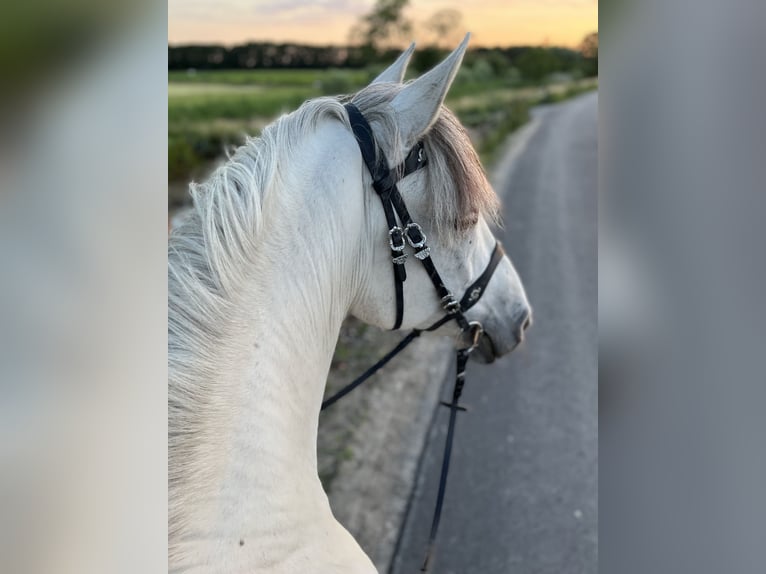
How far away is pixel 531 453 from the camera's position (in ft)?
12.0

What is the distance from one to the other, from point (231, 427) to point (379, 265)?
1.65ft

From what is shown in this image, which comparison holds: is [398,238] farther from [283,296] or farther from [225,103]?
[225,103]

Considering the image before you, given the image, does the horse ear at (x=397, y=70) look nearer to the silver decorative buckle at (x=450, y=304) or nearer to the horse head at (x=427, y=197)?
the horse head at (x=427, y=197)

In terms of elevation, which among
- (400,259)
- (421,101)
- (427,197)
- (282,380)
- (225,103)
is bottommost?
(282,380)

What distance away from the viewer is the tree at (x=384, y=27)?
6.69 m

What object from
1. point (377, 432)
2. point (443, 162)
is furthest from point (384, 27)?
point (443, 162)

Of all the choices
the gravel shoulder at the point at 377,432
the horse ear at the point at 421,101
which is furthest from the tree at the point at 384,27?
the horse ear at the point at 421,101

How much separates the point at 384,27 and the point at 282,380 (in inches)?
265

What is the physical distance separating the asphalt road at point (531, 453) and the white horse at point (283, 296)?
4.63 feet

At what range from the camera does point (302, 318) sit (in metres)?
1.24

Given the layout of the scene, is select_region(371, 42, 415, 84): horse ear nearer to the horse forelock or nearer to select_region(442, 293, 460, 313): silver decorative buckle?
the horse forelock
